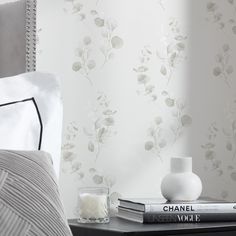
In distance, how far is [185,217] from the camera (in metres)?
1.77

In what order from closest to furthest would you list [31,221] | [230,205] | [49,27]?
[31,221] < [230,205] < [49,27]

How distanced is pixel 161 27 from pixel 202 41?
20 cm

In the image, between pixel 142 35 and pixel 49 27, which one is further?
pixel 142 35

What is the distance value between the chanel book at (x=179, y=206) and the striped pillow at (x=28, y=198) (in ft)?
2.10

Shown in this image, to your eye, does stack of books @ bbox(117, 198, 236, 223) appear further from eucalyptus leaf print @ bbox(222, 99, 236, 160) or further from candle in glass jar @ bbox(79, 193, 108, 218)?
eucalyptus leaf print @ bbox(222, 99, 236, 160)

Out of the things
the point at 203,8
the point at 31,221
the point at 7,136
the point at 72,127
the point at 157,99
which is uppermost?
the point at 203,8

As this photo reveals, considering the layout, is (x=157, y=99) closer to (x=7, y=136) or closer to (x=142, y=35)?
(x=142, y=35)

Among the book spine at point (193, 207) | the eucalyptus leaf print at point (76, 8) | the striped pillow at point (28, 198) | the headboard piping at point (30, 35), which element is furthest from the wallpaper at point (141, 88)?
the striped pillow at point (28, 198)

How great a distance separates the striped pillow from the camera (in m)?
0.99

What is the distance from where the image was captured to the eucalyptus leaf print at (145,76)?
7.31ft

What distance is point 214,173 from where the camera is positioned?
7.77 feet

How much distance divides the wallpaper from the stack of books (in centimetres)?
33

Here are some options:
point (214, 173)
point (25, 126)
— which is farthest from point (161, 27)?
point (25, 126)

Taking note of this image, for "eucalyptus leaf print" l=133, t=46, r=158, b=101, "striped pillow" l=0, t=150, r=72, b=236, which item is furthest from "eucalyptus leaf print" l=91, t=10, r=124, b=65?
"striped pillow" l=0, t=150, r=72, b=236
